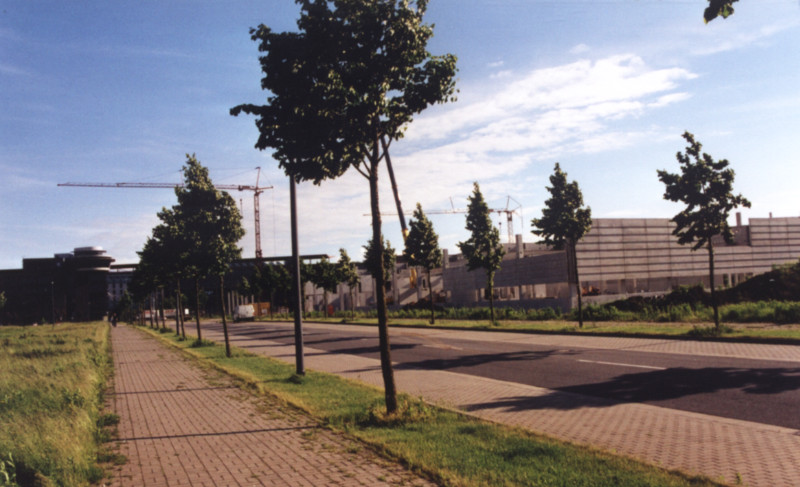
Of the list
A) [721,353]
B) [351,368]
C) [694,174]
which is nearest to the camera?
[721,353]

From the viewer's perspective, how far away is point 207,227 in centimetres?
2130

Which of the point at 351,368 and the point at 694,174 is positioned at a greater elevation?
the point at 694,174

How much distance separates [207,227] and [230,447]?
49.2 feet

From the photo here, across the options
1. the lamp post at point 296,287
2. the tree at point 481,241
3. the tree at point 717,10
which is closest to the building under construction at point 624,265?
the tree at point 481,241

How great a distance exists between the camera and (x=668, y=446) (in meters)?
6.94

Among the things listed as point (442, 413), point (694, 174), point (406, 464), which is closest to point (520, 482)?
point (406, 464)

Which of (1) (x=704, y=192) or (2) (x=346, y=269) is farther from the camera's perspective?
(2) (x=346, y=269)

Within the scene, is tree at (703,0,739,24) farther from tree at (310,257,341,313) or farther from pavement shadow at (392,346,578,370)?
tree at (310,257,341,313)

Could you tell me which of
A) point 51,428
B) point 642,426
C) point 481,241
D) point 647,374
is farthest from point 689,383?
point 481,241

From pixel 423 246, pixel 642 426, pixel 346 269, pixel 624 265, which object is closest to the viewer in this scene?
pixel 642 426

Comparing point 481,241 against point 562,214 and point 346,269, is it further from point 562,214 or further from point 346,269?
point 346,269

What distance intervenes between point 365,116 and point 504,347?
13.1 meters

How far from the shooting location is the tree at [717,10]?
4.27m

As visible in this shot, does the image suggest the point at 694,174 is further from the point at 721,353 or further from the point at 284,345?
the point at 284,345
